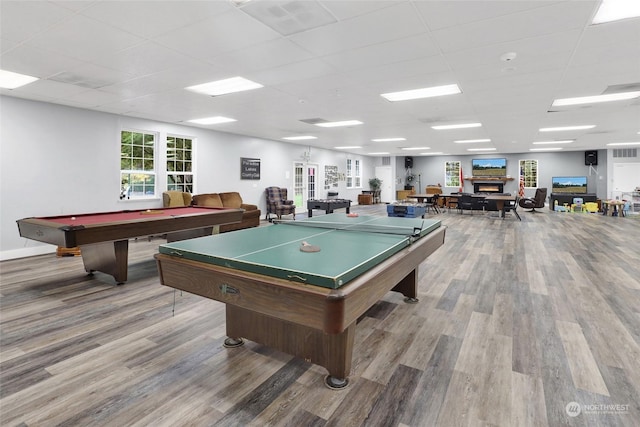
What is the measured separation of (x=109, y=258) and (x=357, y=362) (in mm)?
3377

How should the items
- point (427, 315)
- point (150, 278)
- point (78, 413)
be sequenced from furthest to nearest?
point (150, 278) → point (427, 315) → point (78, 413)

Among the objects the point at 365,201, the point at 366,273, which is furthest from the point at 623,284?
the point at 365,201

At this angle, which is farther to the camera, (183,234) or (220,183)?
(220,183)

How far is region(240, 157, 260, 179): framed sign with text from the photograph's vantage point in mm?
9383

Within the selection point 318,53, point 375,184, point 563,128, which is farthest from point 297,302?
point 375,184

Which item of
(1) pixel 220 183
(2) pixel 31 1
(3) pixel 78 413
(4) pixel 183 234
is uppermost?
(2) pixel 31 1

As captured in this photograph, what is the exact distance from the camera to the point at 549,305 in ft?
10.4

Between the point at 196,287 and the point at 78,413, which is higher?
the point at 196,287

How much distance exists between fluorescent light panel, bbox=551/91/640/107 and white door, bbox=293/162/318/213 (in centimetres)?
787

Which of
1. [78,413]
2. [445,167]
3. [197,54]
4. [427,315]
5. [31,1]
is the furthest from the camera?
[445,167]

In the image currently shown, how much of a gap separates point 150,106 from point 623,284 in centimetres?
742

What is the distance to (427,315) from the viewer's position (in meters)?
2.97

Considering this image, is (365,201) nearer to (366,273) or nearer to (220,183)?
(220,183)

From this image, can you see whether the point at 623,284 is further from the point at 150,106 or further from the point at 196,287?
the point at 150,106
